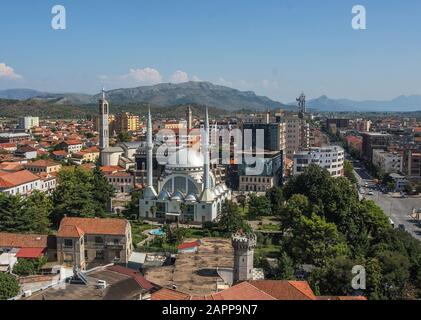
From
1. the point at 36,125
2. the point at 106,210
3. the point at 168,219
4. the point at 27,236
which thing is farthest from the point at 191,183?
the point at 36,125

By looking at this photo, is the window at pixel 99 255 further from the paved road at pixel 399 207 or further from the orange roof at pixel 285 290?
the paved road at pixel 399 207

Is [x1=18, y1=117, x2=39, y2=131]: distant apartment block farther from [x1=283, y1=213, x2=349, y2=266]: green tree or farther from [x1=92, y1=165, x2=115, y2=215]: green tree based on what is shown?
[x1=283, y1=213, x2=349, y2=266]: green tree

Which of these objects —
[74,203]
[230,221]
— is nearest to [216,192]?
[230,221]

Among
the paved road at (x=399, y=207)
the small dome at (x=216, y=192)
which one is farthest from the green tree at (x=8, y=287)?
the paved road at (x=399, y=207)

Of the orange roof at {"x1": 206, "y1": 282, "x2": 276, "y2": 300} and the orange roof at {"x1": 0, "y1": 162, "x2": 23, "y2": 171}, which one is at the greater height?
the orange roof at {"x1": 0, "y1": 162, "x2": 23, "y2": 171}

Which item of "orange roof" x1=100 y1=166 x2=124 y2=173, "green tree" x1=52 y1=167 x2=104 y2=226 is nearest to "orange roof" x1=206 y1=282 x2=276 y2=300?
"green tree" x1=52 y1=167 x2=104 y2=226
